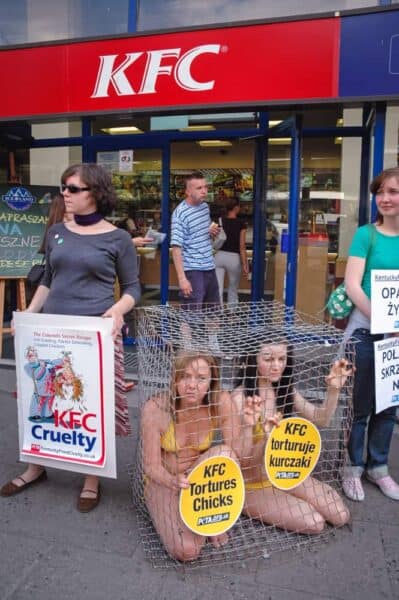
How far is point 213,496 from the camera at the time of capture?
2.30m

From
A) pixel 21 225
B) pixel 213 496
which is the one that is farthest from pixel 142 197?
pixel 213 496

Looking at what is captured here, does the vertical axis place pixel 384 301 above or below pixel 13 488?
above

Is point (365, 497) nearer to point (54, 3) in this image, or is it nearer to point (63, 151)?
point (63, 151)

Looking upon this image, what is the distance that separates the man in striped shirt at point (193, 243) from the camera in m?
4.50

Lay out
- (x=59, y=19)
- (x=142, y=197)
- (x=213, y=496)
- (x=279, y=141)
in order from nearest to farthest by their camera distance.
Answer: (x=213, y=496), (x=279, y=141), (x=59, y=19), (x=142, y=197)

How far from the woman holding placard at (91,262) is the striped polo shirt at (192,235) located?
168cm

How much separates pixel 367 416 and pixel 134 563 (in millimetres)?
1508

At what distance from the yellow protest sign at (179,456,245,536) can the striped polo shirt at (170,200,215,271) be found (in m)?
2.52

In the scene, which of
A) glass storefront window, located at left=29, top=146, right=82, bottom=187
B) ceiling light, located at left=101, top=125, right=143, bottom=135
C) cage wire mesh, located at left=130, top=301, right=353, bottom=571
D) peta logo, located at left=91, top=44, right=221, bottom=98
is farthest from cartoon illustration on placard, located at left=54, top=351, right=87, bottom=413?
glass storefront window, located at left=29, top=146, right=82, bottom=187

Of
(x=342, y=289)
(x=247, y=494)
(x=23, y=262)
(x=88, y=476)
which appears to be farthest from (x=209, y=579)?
(x=23, y=262)

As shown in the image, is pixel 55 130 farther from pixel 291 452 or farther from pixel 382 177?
pixel 291 452

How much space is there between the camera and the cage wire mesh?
2.40 m

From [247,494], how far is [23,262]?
3.70m

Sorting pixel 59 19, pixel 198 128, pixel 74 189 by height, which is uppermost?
pixel 59 19
